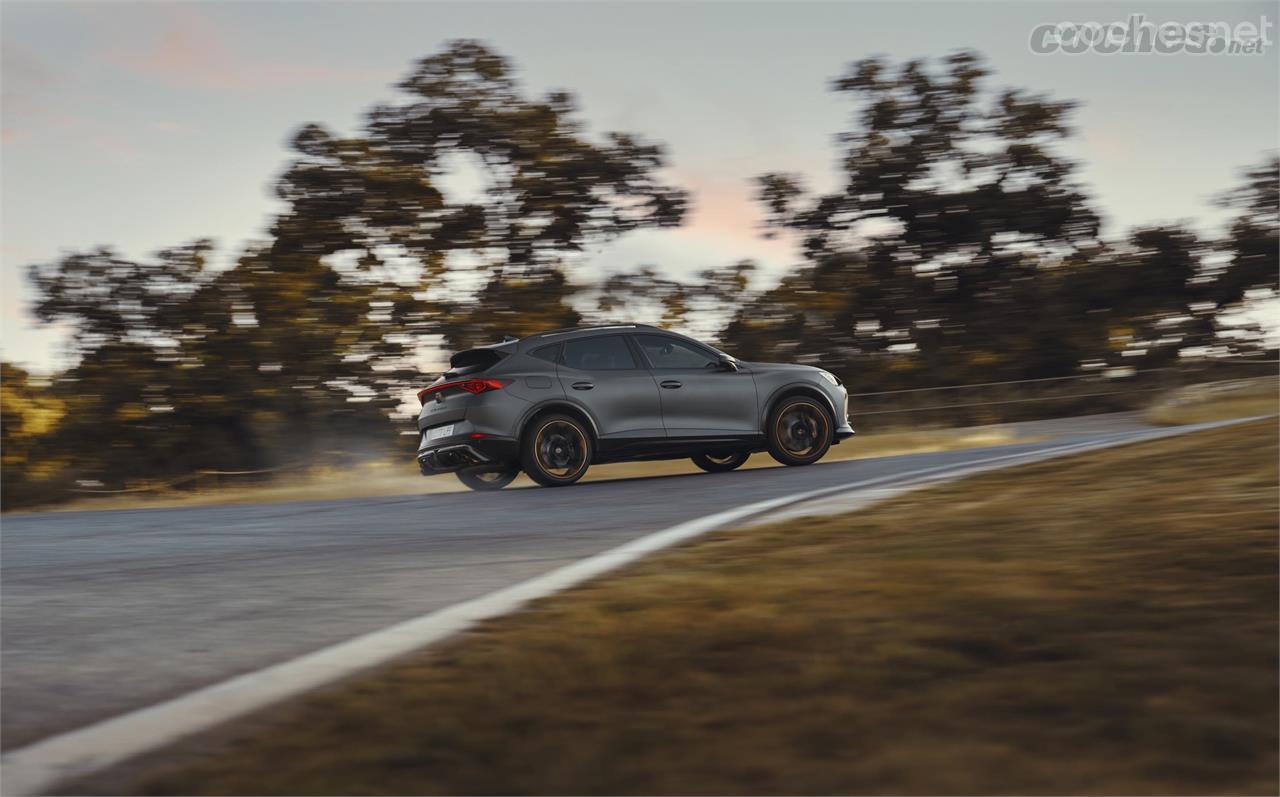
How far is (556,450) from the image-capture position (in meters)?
12.7

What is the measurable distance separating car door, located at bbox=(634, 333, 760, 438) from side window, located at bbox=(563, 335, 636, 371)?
0.65 feet

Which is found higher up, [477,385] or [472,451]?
[477,385]

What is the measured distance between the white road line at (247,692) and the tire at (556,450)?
17.8 ft

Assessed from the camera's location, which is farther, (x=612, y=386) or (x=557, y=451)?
(x=612, y=386)

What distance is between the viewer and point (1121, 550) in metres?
5.89

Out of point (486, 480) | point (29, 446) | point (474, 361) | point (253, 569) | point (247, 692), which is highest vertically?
point (474, 361)

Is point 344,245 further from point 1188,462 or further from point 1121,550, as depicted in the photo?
point 1121,550

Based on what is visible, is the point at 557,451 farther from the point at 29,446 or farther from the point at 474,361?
the point at 29,446

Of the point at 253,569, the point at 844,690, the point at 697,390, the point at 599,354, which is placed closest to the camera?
the point at 844,690

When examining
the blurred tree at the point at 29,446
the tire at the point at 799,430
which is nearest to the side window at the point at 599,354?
the tire at the point at 799,430

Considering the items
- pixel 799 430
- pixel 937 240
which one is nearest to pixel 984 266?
pixel 937 240

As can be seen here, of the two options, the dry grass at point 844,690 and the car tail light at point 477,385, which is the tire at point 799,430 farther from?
the dry grass at point 844,690

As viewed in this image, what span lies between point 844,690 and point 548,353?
916 centimetres

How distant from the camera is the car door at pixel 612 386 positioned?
1283cm
